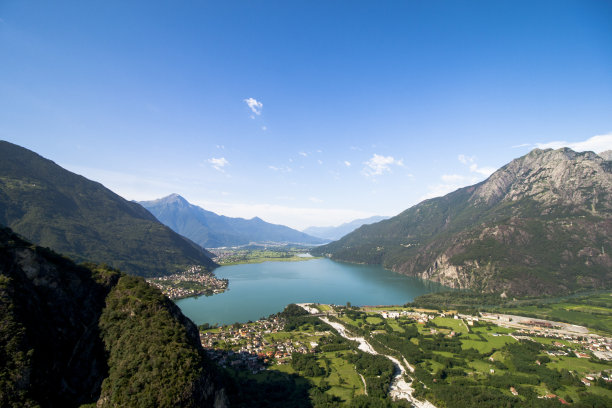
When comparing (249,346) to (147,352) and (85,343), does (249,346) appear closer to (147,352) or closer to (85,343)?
(147,352)

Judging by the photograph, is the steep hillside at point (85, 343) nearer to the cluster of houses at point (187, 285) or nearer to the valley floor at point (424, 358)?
the valley floor at point (424, 358)

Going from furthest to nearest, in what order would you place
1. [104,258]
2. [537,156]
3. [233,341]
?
[537,156]
[104,258]
[233,341]

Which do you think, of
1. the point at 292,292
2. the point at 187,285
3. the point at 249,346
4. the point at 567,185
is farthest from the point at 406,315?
the point at 567,185

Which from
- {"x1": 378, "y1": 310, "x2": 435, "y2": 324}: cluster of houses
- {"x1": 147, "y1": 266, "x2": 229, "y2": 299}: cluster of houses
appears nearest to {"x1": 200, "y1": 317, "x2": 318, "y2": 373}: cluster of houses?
{"x1": 378, "y1": 310, "x2": 435, "y2": 324}: cluster of houses

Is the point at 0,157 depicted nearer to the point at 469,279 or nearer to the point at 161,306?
the point at 161,306

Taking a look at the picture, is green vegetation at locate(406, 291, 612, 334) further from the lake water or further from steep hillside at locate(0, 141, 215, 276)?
steep hillside at locate(0, 141, 215, 276)

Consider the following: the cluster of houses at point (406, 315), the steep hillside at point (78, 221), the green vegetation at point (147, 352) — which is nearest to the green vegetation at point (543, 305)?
the cluster of houses at point (406, 315)

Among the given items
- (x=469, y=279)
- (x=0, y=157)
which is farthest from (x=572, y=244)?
(x=0, y=157)
